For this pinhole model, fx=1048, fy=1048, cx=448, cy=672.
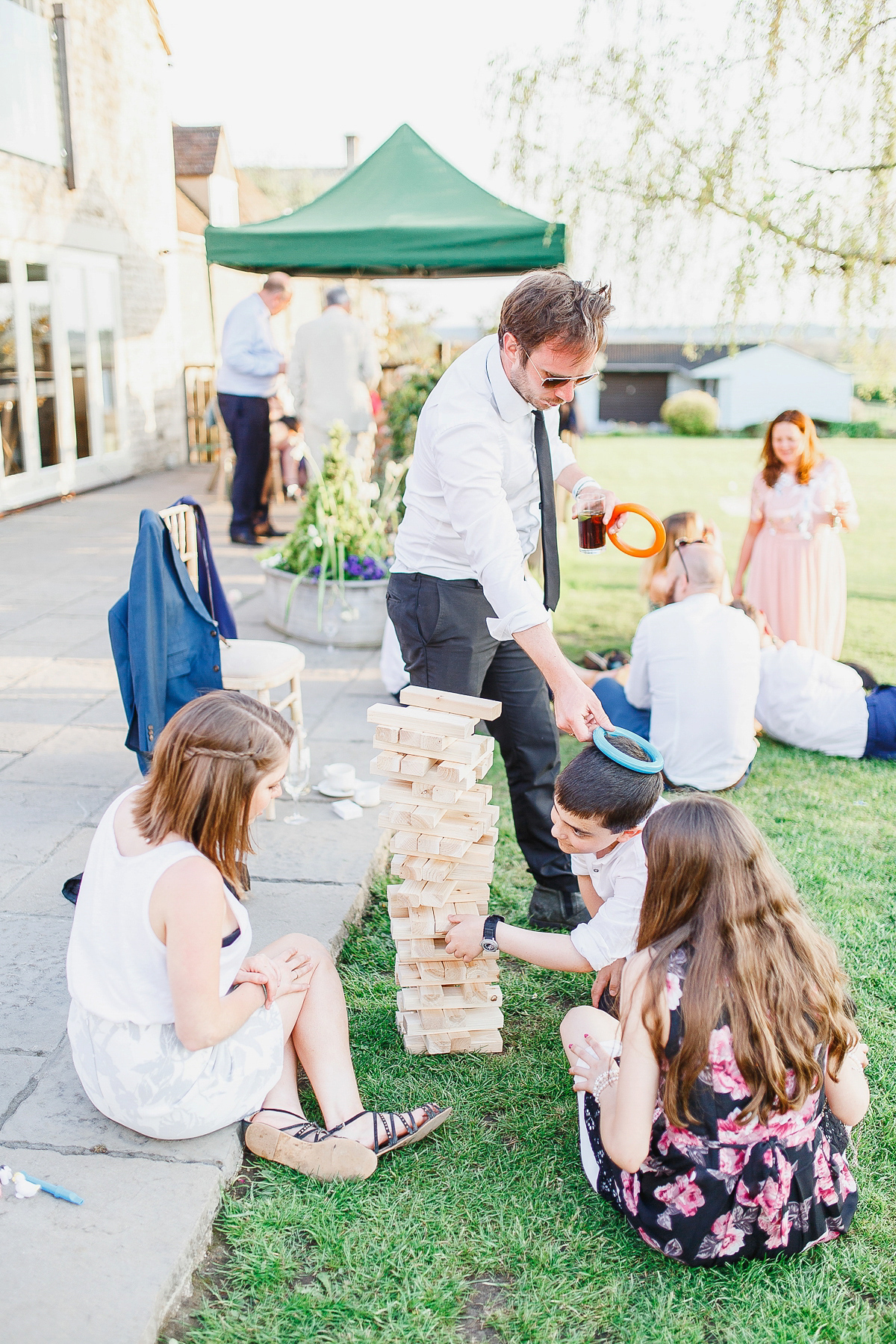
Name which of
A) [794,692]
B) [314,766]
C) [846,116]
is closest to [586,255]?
[846,116]

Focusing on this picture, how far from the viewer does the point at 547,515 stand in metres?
2.89

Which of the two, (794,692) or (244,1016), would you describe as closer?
(244,1016)

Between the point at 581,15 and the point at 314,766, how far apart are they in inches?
168

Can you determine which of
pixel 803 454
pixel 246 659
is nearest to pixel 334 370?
pixel 803 454

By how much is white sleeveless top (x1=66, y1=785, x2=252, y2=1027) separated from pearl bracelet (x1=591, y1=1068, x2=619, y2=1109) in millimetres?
804

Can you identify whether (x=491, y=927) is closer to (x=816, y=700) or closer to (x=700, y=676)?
(x=700, y=676)

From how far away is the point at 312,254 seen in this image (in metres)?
7.03

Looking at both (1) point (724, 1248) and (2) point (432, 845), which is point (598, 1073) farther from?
(2) point (432, 845)

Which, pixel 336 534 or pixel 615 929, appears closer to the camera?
pixel 615 929

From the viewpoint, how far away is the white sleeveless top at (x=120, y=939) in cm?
203

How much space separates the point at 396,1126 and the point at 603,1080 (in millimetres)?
484

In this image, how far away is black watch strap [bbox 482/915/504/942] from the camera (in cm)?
258

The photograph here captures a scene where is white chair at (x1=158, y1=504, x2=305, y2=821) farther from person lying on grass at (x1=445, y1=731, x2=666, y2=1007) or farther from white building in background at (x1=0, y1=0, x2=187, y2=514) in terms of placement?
white building in background at (x1=0, y1=0, x2=187, y2=514)

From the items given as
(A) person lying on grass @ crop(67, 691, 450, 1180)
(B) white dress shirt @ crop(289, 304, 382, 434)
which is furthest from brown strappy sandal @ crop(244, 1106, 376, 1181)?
(B) white dress shirt @ crop(289, 304, 382, 434)
